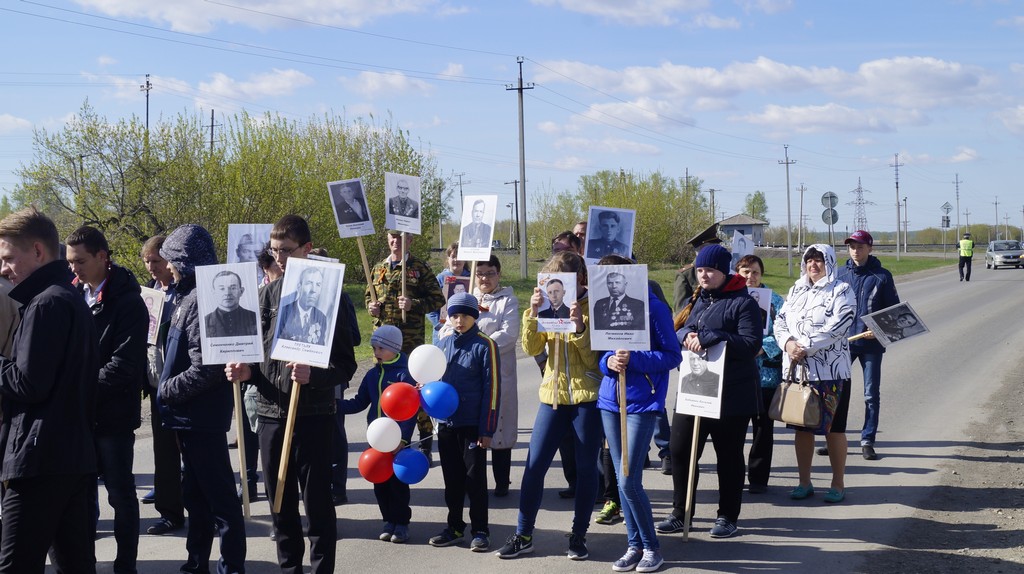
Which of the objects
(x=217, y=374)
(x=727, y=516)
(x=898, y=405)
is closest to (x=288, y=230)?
(x=217, y=374)

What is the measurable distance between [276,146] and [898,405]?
25.8 m

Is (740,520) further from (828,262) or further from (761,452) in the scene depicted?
(828,262)

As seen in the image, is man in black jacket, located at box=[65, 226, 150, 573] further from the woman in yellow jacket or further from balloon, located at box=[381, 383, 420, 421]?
the woman in yellow jacket

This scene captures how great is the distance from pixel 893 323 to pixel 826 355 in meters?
1.22

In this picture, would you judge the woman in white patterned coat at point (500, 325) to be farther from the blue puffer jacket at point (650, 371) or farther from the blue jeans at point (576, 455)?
the blue puffer jacket at point (650, 371)

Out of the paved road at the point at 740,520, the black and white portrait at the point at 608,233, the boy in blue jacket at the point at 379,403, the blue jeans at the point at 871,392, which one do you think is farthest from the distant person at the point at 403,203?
the blue jeans at the point at 871,392

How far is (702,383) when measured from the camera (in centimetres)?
625

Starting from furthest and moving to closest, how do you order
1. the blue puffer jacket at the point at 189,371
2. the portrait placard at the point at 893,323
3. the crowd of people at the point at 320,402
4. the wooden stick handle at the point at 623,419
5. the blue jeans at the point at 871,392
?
the blue jeans at the point at 871,392 < the portrait placard at the point at 893,323 < the wooden stick handle at the point at 623,419 < the blue puffer jacket at the point at 189,371 < the crowd of people at the point at 320,402

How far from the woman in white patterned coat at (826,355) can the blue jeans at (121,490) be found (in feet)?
15.7

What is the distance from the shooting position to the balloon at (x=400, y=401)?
5.92 meters

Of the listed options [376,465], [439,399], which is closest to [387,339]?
[439,399]

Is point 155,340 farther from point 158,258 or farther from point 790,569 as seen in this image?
point 790,569

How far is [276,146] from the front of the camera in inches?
1288

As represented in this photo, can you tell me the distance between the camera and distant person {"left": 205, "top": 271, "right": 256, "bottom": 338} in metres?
4.93
